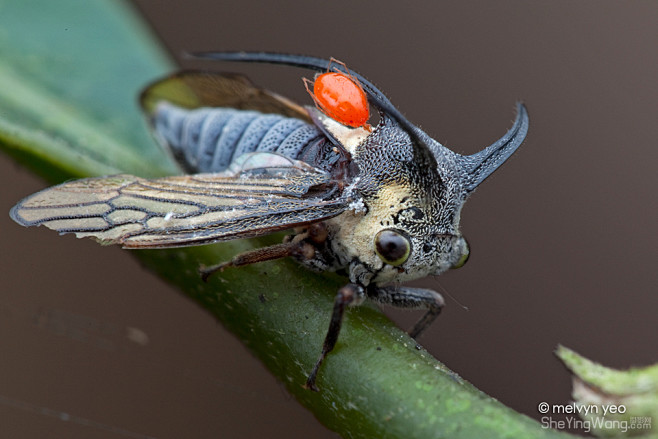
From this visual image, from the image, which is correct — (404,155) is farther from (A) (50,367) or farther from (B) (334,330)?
(A) (50,367)

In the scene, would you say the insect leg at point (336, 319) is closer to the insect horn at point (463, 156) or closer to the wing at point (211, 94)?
the insect horn at point (463, 156)

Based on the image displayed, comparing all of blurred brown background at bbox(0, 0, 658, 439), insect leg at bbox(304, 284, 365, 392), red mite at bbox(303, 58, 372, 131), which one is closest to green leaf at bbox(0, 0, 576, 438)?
insect leg at bbox(304, 284, 365, 392)

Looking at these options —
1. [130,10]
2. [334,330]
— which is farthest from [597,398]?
[130,10]

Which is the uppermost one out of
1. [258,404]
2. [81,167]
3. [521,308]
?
[81,167]

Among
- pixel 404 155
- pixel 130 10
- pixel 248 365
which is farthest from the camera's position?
pixel 248 365

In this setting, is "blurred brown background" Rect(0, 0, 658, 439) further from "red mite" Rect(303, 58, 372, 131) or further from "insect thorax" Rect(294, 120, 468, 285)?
"red mite" Rect(303, 58, 372, 131)

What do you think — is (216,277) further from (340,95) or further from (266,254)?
(340,95)

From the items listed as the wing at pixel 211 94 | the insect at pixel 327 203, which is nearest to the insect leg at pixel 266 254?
the insect at pixel 327 203
